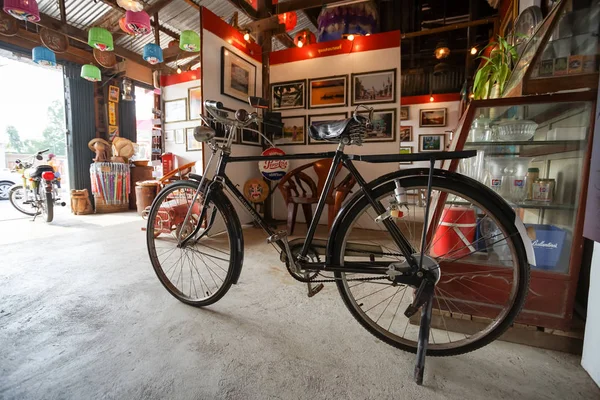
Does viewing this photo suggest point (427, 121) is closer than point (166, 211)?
No

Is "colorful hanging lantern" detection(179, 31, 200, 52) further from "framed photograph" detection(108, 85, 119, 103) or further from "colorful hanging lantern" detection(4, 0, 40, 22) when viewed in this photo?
"framed photograph" detection(108, 85, 119, 103)

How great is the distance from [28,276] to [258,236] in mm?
2079

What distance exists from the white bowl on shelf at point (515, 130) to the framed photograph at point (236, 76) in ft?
10.0

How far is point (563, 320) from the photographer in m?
1.25

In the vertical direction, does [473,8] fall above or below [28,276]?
above

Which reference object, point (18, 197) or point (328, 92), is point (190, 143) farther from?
point (18, 197)

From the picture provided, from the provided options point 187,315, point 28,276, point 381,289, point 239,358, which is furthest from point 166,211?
point 381,289

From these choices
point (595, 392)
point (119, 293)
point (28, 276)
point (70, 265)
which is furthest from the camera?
point (70, 265)

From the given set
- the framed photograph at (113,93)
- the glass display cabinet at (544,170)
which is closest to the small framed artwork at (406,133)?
the glass display cabinet at (544,170)

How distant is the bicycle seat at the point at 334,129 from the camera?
47.8 inches

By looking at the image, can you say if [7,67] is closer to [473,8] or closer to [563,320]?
[563,320]

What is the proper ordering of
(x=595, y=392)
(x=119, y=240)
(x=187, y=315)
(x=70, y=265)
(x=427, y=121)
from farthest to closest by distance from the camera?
(x=427, y=121) → (x=119, y=240) → (x=70, y=265) → (x=187, y=315) → (x=595, y=392)

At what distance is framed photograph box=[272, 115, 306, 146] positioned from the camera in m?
4.23

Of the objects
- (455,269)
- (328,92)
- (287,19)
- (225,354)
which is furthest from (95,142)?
(455,269)
